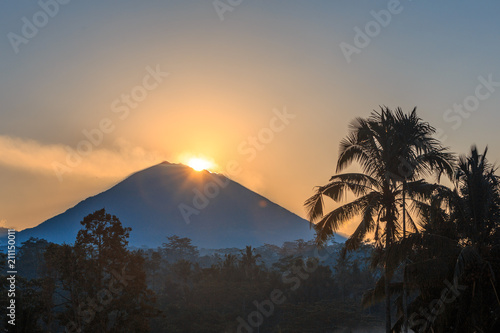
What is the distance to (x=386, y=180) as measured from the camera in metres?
13.2

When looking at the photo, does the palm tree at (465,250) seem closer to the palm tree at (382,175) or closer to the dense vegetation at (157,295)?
the palm tree at (382,175)

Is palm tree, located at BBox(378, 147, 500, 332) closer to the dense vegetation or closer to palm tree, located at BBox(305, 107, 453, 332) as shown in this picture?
palm tree, located at BBox(305, 107, 453, 332)

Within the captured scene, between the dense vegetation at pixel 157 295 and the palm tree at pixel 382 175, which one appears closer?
the palm tree at pixel 382 175

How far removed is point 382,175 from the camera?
1350 centimetres

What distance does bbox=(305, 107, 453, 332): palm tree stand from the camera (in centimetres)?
1298

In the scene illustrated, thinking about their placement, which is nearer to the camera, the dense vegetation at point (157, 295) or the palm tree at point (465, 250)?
the palm tree at point (465, 250)

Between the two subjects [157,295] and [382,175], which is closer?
[382,175]

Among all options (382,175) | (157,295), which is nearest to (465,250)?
(382,175)

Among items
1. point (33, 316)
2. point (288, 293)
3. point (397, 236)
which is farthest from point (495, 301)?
point (288, 293)

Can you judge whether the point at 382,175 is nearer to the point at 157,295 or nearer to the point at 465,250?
the point at 465,250

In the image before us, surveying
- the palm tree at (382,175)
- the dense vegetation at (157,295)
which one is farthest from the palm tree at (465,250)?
the dense vegetation at (157,295)

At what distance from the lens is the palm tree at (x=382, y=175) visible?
1298 centimetres

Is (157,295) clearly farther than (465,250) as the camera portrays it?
Yes

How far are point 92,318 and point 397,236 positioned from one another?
13.5 meters
